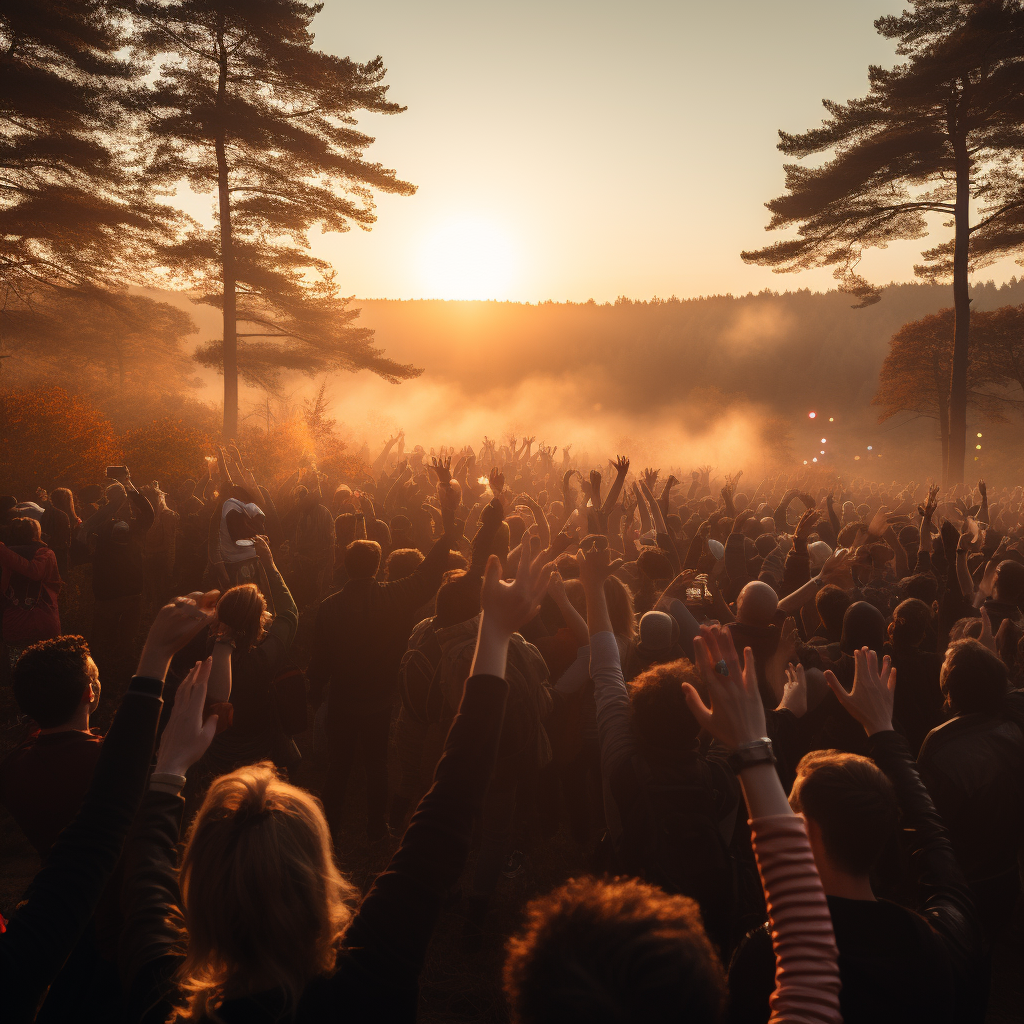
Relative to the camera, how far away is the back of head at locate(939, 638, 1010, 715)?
3.05m

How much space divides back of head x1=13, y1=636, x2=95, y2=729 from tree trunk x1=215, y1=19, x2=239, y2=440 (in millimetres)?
17806

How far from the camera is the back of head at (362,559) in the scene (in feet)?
14.6

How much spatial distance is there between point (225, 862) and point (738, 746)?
44.9 inches

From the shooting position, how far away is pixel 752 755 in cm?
151

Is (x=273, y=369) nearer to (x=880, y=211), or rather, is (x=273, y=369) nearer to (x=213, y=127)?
(x=213, y=127)

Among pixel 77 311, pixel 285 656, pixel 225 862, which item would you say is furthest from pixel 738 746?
pixel 77 311

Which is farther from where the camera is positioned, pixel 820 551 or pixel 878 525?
pixel 820 551

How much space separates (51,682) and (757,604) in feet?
10.8

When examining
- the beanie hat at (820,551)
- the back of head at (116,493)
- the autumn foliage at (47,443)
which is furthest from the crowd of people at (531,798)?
the autumn foliage at (47,443)

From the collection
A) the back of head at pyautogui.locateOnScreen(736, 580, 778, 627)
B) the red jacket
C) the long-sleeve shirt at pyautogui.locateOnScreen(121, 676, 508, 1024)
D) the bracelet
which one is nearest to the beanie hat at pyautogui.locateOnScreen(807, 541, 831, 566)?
the back of head at pyautogui.locateOnScreen(736, 580, 778, 627)

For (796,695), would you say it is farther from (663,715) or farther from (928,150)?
(928,150)

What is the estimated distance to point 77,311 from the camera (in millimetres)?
16312

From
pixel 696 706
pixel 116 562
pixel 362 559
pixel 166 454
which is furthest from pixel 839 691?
pixel 166 454

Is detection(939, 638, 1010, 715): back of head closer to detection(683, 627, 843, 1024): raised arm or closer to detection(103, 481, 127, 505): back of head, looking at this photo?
detection(683, 627, 843, 1024): raised arm
